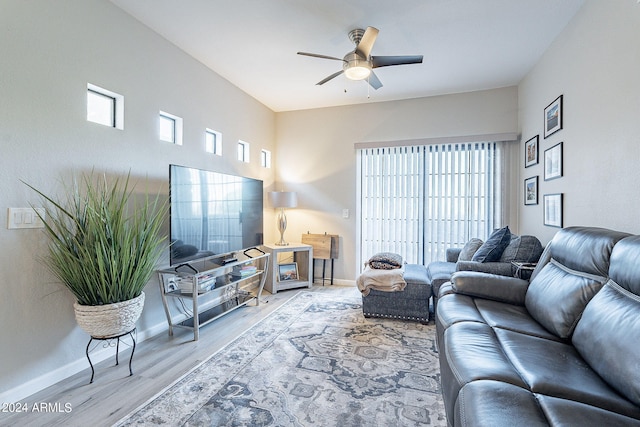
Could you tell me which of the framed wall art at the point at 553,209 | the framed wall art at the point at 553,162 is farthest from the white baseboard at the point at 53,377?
the framed wall art at the point at 553,162

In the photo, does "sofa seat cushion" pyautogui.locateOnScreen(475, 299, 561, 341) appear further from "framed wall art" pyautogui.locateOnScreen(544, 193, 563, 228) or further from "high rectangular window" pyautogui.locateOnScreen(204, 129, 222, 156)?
"high rectangular window" pyautogui.locateOnScreen(204, 129, 222, 156)

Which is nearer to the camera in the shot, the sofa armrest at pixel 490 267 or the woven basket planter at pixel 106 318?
the woven basket planter at pixel 106 318

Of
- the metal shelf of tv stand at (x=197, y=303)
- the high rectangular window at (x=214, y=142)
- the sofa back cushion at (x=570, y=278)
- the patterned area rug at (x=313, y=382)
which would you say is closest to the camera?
the sofa back cushion at (x=570, y=278)

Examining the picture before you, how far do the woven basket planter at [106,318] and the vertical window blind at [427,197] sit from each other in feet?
10.4

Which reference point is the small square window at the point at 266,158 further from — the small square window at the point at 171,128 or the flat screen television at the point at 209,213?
the small square window at the point at 171,128

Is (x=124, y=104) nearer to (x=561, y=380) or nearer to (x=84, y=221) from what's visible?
(x=84, y=221)

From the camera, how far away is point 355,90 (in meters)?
3.94

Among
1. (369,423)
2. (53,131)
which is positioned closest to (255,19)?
(53,131)

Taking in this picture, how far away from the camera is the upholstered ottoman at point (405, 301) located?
292 cm

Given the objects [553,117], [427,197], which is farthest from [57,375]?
[553,117]

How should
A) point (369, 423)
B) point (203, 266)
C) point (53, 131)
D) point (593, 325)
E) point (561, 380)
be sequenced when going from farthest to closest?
point (203, 266)
point (53, 131)
point (369, 423)
point (593, 325)
point (561, 380)

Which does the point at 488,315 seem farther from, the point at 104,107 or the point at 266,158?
the point at 266,158

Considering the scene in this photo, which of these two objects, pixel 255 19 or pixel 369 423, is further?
pixel 255 19

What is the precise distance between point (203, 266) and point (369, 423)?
2.31 metres
